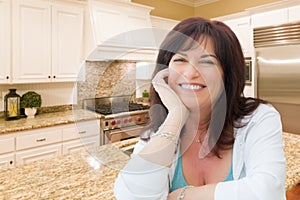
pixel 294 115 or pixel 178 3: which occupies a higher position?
pixel 178 3

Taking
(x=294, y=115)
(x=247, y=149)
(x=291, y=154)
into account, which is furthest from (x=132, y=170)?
(x=294, y=115)

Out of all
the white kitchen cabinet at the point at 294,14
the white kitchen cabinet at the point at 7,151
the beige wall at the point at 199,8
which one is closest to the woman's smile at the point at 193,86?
the white kitchen cabinet at the point at 7,151

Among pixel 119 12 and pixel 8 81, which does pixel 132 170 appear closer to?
pixel 8 81

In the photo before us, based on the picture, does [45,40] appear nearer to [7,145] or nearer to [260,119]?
[7,145]

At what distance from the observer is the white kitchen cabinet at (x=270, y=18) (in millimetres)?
2933

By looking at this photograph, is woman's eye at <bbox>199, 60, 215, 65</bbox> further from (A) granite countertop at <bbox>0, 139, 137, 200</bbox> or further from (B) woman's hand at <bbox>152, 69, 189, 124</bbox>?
(A) granite countertop at <bbox>0, 139, 137, 200</bbox>

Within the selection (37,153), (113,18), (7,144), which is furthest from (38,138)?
(113,18)

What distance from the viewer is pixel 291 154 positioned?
53.9 inches

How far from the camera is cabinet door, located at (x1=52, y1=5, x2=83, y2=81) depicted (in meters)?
2.77

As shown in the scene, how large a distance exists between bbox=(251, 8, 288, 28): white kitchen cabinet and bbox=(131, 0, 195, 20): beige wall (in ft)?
5.09

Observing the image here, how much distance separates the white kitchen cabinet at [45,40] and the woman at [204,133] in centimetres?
228

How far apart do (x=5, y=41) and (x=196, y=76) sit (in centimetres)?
245

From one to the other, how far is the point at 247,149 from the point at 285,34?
265 centimetres

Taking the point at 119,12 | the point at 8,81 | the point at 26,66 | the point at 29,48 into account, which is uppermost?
the point at 119,12
